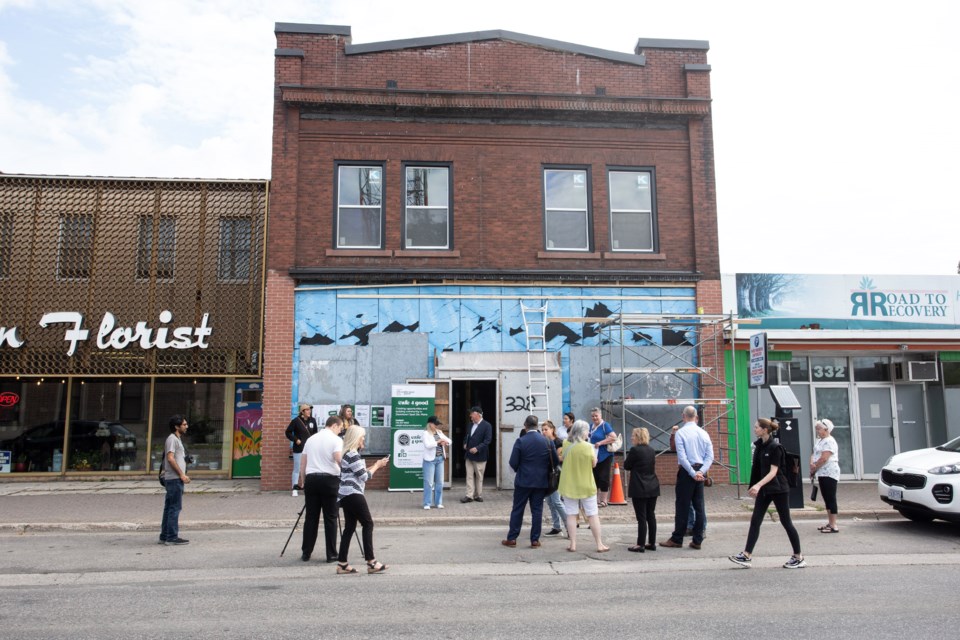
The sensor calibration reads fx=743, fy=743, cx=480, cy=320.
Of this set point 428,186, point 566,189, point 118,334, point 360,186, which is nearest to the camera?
point 118,334

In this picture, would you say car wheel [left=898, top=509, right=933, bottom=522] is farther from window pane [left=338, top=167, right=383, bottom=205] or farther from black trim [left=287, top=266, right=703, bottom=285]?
window pane [left=338, top=167, right=383, bottom=205]

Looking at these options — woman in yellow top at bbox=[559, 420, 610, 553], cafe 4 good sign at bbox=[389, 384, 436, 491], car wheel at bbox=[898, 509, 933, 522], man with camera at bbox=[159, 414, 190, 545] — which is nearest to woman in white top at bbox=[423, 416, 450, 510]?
cafe 4 good sign at bbox=[389, 384, 436, 491]

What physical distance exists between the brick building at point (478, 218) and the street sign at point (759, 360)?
2408 mm

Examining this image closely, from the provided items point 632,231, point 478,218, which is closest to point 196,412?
point 478,218

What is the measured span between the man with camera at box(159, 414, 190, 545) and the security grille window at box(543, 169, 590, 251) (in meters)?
9.08

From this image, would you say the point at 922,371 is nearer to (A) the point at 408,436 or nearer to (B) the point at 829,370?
(B) the point at 829,370

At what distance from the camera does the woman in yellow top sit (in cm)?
942

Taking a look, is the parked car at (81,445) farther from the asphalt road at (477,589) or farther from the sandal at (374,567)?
the sandal at (374,567)

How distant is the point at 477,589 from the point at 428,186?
34.6ft

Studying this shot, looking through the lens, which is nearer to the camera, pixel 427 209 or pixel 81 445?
pixel 427 209

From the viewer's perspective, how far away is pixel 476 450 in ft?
43.5

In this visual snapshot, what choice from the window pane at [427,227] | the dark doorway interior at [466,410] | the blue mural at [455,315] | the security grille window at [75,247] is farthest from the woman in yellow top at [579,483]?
the security grille window at [75,247]

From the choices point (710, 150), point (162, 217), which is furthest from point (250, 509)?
point (710, 150)

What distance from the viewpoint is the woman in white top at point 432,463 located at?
12805 mm
